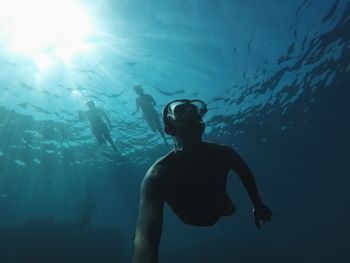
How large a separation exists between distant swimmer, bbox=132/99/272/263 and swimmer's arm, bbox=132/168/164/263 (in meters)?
0.01

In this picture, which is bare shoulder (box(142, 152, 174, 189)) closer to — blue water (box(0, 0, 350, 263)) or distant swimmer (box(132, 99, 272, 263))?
distant swimmer (box(132, 99, 272, 263))

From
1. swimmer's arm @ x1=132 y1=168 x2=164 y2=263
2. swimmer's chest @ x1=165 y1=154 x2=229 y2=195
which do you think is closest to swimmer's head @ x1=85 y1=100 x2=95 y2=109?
swimmer's chest @ x1=165 y1=154 x2=229 y2=195

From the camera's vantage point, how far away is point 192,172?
3.66m

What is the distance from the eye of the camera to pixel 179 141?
379 centimetres

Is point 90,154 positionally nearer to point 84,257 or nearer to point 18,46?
point 84,257

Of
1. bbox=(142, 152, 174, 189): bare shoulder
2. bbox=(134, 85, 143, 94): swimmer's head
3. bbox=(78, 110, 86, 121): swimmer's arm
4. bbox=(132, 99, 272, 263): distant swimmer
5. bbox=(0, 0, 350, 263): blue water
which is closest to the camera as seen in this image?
bbox=(142, 152, 174, 189): bare shoulder

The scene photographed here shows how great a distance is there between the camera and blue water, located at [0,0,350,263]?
13.6 meters

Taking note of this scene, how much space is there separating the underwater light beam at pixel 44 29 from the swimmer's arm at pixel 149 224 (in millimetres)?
10276

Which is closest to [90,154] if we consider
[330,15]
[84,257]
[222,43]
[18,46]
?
Answer: [84,257]

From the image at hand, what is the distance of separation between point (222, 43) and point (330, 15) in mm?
5991

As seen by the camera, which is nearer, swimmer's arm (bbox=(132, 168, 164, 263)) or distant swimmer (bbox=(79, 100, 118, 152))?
swimmer's arm (bbox=(132, 168, 164, 263))

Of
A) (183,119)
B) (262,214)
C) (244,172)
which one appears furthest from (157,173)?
(262,214)

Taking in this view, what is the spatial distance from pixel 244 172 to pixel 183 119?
1.18 meters

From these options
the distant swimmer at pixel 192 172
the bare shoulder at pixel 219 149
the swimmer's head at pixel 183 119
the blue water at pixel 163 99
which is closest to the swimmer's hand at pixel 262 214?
the distant swimmer at pixel 192 172
